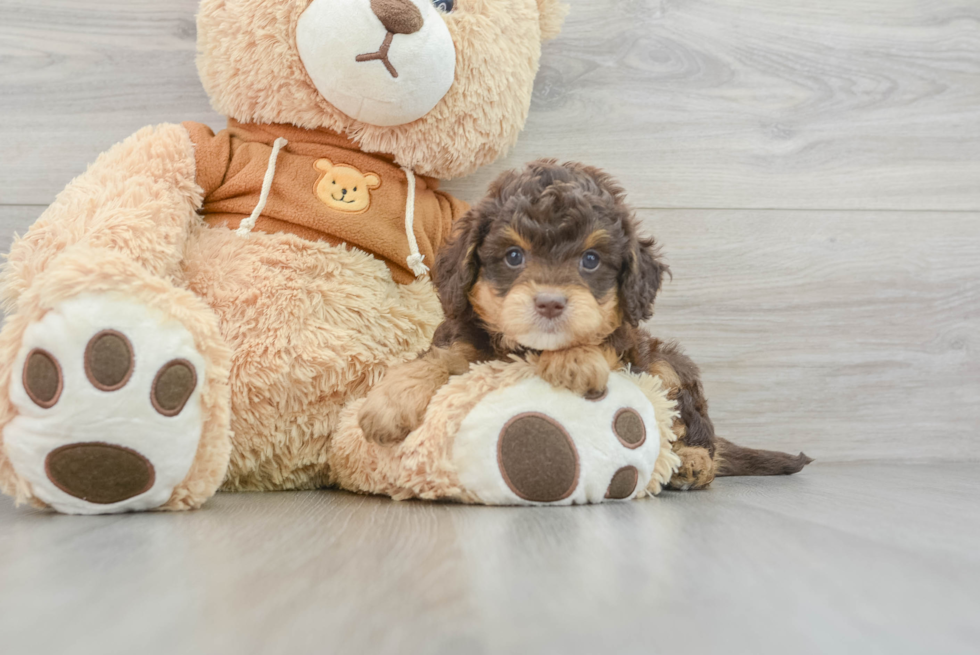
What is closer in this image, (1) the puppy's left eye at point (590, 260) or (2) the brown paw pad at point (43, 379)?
(2) the brown paw pad at point (43, 379)

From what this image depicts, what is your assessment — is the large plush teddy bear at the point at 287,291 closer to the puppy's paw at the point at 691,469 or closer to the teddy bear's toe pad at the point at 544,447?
the teddy bear's toe pad at the point at 544,447

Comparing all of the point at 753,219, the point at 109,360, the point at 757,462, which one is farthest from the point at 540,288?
the point at 753,219

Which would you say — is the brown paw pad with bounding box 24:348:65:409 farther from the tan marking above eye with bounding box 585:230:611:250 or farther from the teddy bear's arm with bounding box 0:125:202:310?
the tan marking above eye with bounding box 585:230:611:250

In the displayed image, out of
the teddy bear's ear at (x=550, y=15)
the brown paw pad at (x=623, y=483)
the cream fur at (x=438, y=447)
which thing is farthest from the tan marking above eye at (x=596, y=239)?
the teddy bear's ear at (x=550, y=15)

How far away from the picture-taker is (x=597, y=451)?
108cm

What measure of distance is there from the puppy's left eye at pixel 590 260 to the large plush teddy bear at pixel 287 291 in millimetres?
190

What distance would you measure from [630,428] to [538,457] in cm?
16

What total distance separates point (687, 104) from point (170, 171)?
122 cm

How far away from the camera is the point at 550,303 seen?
1.02 metres

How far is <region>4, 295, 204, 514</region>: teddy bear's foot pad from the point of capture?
95cm

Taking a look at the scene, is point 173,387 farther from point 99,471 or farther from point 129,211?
point 129,211

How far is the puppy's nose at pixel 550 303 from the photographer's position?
102 centimetres

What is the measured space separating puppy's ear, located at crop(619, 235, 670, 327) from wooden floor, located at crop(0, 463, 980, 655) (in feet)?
1.01

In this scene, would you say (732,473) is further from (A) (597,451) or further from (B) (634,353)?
(A) (597,451)
